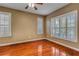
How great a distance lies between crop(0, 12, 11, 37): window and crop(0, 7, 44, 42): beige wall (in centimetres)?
19

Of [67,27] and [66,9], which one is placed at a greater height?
[66,9]

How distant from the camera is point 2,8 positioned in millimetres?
3248

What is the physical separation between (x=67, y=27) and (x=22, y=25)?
2160 mm

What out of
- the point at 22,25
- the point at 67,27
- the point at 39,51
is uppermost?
the point at 22,25

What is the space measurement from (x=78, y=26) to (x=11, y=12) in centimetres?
279

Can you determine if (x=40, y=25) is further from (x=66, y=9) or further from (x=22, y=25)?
(x=22, y=25)

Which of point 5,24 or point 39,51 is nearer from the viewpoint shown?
point 39,51

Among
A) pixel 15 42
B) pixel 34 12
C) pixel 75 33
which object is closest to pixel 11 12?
pixel 34 12

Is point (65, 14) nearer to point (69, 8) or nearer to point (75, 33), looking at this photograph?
point (69, 8)

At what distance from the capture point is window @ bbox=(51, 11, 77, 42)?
102 inches

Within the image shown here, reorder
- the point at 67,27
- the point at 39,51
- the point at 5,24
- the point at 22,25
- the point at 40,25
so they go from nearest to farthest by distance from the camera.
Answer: the point at 39,51
the point at 67,27
the point at 40,25
the point at 5,24
the point at 22,25

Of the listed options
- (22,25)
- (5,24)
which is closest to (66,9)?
(22,25)

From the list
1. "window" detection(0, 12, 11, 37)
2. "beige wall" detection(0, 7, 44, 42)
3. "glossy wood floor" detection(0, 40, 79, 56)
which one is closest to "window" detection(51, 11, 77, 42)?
"glossy wood floor" detection(0, 40, 79, 56)

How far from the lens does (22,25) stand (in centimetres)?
392
